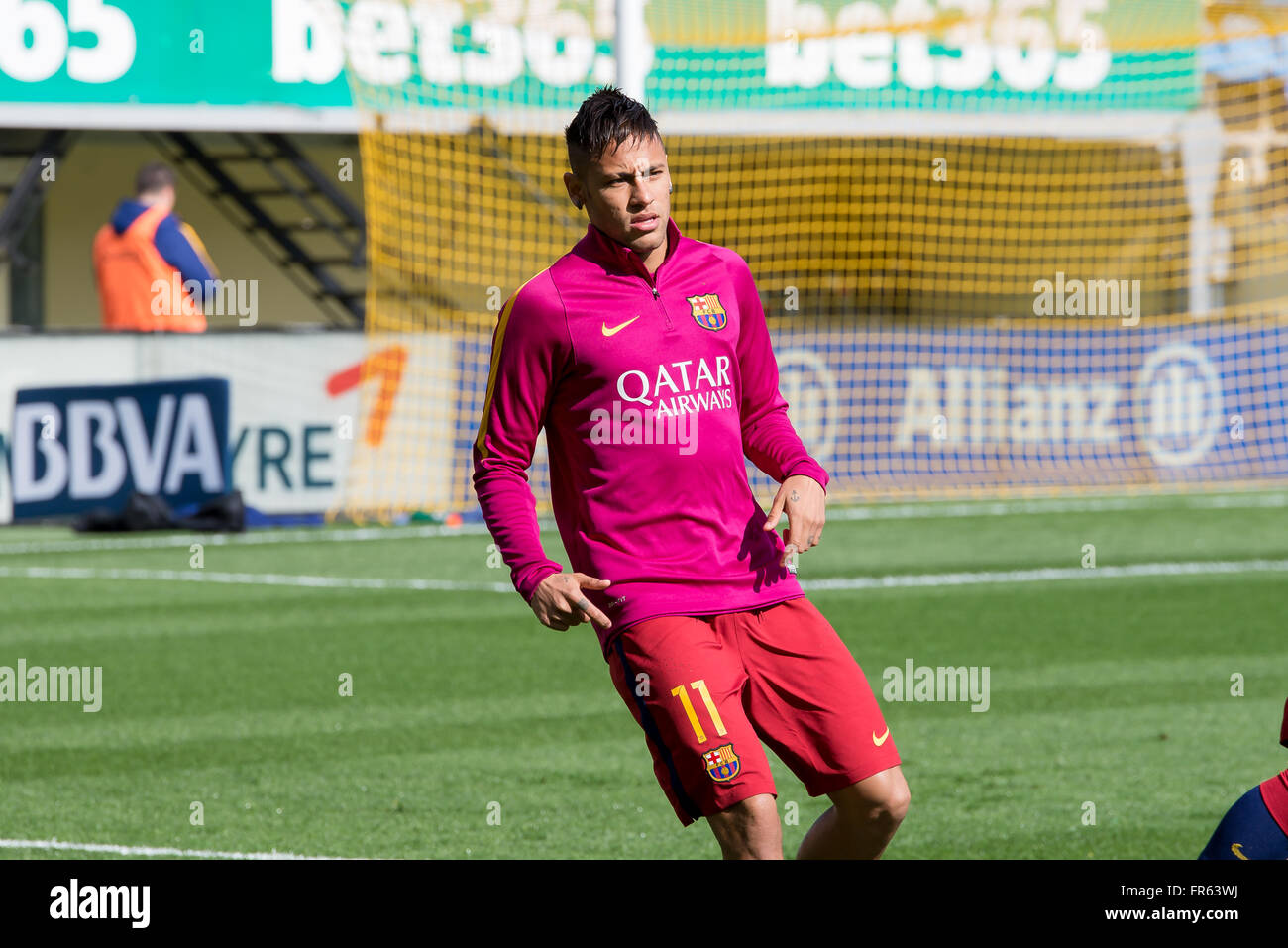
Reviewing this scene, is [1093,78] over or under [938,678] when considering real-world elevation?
over

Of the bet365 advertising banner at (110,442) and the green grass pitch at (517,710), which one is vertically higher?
the bet365 advertising banner at (110,442)

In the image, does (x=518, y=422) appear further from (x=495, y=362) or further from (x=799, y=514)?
(x=799, y=514)

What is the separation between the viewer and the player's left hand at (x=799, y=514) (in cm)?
440

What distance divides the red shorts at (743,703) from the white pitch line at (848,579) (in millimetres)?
7344

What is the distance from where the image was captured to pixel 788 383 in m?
16.8

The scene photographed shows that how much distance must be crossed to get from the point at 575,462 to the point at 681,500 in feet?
0.84

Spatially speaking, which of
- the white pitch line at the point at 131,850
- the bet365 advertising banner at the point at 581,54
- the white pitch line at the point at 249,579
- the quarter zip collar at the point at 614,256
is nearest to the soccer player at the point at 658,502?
the quarter zip collar at the point at 614,256

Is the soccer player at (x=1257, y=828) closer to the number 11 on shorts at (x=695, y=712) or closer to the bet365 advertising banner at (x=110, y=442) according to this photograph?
the number 11 on shorts at (x=695, y=712)

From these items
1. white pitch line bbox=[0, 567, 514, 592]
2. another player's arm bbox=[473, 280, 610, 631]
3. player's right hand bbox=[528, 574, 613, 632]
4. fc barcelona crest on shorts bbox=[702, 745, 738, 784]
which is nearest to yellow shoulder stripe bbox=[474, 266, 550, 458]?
another player's arm bbox=[473, 280, 610, 631]

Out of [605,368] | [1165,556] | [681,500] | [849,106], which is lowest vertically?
[1165,556]

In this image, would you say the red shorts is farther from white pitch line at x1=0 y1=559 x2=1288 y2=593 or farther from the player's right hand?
white pitch line at x1=0 y1=559 x2=1288 y2=593

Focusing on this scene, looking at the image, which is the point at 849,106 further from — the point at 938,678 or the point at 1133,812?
the point at 1133,812
